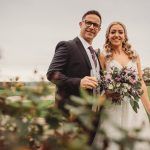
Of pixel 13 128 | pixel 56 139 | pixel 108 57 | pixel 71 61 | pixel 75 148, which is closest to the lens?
pixel 75 148

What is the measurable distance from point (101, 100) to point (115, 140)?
16 cm

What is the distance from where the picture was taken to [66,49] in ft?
17.7

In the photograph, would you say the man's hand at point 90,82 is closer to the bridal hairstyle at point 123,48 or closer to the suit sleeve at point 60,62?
the suit sleeve at point 60,62

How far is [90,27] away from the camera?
5.70 meters

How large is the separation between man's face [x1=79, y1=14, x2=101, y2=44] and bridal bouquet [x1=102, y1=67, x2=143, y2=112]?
60 centimetres

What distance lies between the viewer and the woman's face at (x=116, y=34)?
259 inches

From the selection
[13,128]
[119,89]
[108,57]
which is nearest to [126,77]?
[119,89]

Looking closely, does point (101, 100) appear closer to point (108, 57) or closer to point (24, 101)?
point (24, 101)

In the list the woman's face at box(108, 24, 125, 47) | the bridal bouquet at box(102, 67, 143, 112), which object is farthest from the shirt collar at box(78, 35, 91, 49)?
the woman's face at box(108, 24, 125, 47)

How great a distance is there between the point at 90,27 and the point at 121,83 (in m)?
0.96

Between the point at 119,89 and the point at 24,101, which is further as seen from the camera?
the point at 119,89

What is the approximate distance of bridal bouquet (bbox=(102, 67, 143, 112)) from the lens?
5.59 meters

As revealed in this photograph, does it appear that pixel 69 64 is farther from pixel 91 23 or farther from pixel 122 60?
pixel 122 60

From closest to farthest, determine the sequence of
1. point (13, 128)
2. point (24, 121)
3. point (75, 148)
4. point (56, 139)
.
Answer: point (75, 148)
point (56, 139)
point (24, 121)
point (13, 128)
